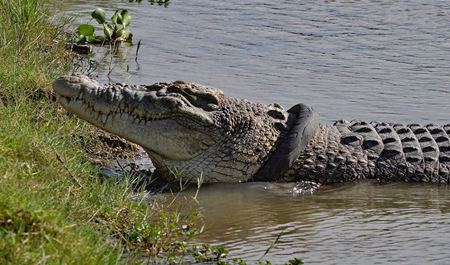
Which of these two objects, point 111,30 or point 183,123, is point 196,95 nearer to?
point 183,123

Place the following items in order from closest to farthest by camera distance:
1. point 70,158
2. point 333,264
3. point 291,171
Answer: point 333,264 → point 70,158 → point 291,171

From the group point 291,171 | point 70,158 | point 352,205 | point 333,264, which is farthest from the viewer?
point 291,171

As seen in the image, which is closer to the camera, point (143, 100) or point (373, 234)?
point (373, 234)

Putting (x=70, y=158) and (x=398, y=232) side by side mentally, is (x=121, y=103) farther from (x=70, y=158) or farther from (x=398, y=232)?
(x=398, y=232)

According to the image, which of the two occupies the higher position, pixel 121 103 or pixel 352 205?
pixel 121 103

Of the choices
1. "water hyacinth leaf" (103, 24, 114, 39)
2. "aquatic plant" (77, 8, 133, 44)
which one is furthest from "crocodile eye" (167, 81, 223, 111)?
"water hyacinth leaf" (103, 24, 114, 39)

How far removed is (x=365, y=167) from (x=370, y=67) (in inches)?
124

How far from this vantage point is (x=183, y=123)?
6.94 meters

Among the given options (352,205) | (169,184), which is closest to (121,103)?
(169,184)

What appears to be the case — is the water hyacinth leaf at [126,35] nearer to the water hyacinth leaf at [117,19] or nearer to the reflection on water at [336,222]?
the water hyacinth leaf at [117,19]

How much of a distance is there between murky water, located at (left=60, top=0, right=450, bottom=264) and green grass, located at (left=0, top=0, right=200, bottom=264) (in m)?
0.59

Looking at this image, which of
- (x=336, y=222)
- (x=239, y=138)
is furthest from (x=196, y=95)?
(x=336, y=222)

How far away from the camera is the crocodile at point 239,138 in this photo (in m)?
6.83

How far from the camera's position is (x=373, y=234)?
19.2ft
